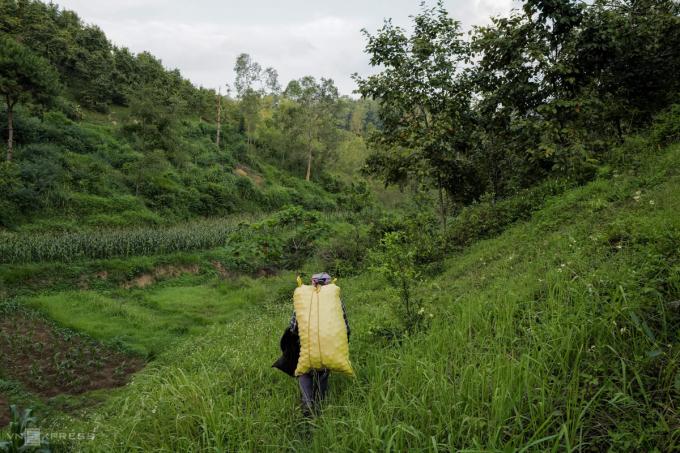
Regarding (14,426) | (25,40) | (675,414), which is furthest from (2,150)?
(675,414)

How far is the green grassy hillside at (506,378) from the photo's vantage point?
7.75 ft

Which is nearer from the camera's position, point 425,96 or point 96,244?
point 425,96

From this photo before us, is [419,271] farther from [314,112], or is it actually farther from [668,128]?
[314,112]

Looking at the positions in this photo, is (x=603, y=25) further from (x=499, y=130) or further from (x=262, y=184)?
(x=262, y=184)

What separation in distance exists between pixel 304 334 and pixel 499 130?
845 cm

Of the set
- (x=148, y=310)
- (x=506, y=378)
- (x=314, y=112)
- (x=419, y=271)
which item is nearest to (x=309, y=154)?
(x=314, y=112)

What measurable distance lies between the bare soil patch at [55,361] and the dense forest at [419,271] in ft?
0.19

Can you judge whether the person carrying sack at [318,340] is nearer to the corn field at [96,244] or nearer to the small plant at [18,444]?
the small plant at [18,444]

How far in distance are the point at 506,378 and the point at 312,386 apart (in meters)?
1.67

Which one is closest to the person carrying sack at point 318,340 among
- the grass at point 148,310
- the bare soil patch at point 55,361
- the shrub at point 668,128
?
the bare soil patch at point 55,361

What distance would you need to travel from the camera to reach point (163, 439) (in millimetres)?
3217

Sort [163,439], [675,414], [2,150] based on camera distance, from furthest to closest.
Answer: [2,150] → [163,439] → [675,414]

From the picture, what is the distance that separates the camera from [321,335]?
3402 mm

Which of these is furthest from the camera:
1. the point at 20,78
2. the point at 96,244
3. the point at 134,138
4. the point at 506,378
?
the point at 134,138
